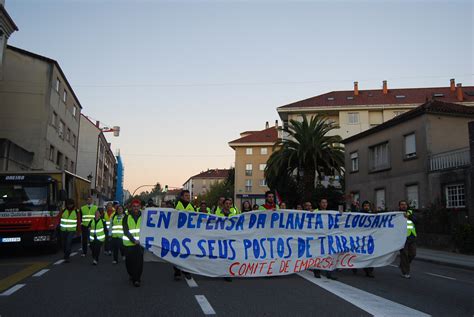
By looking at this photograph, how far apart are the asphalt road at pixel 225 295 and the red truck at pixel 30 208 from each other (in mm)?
2872

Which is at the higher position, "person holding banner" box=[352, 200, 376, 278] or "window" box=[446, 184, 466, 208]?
"window" box=[446, 184, 466, 208]

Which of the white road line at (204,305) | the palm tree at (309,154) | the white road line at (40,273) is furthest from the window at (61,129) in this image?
the white road line at (204,305)

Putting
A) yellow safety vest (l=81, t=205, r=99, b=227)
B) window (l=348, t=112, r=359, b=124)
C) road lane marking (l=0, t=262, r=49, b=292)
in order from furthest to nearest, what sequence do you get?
window (l=348, t=112, r=359, b=124) < yellow safety vest (l=81, t=205, r=99, b=227) < road lane marking (l=0, t=262, r=49, b=292)

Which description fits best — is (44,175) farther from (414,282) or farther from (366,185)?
(366,185)

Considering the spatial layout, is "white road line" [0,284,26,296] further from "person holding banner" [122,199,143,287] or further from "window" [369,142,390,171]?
"window" [369,142,390,171]

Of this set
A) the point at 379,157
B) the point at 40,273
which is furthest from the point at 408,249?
the point at 379,157

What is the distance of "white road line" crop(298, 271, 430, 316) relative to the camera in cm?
620

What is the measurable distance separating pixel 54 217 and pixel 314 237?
907cm

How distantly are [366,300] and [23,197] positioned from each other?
38.1ft

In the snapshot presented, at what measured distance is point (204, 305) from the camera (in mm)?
6551

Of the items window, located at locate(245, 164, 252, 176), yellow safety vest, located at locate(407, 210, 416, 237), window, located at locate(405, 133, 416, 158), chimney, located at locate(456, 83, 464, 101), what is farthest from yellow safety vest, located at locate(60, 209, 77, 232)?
window, located at locate(245, 164, 252, 176)

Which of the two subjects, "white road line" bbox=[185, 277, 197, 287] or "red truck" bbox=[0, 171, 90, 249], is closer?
"white road line" bbox=[185, 277, 197, 287]

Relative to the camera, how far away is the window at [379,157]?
90.0 feet

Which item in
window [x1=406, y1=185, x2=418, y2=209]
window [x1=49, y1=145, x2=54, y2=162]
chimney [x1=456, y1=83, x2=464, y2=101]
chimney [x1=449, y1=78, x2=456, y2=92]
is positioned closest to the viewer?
window [x1=406, y1=185, x2=418, y2=209]
